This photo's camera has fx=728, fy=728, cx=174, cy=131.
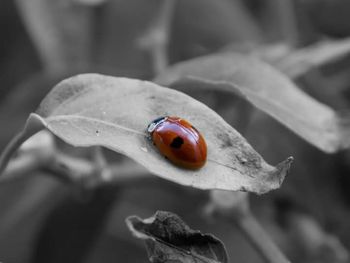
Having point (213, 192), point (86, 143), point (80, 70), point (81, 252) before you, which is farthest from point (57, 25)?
point (86, 143)

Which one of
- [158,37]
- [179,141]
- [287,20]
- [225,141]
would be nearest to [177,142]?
[179,141]

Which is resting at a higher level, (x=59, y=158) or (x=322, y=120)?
(x=322, y=120)

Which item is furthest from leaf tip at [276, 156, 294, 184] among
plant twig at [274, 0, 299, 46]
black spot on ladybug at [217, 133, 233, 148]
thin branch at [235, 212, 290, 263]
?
plant twig at [274, 0, 299, 46]

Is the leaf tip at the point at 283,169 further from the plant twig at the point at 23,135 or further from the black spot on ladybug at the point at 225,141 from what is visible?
the plant twig at the point at 23,135

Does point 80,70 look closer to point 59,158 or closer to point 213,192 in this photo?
point 59,158

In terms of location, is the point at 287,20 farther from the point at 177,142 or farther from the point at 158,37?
the point at 177,142

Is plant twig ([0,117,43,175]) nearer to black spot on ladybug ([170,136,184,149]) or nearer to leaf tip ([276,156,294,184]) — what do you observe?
black spot on ladybug ([170,136,184,149])

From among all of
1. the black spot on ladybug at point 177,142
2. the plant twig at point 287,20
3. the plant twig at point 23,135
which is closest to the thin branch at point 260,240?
the black spot on ladybug at point 177,142

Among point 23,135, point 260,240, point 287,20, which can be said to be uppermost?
point 287,20
